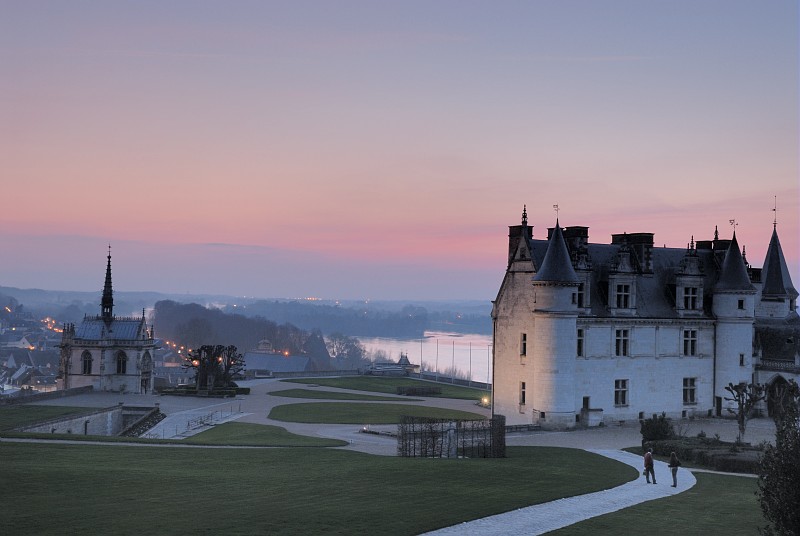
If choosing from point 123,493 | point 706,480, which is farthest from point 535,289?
point 123,493

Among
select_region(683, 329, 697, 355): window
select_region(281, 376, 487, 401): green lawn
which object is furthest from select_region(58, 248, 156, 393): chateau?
select_region(683, 329, 697, 355): window

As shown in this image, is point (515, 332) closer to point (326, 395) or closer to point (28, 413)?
point (326, 395)

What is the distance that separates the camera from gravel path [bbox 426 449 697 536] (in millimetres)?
22594

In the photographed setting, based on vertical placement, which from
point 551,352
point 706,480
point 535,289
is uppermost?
point 535,289

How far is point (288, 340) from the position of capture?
198 meters

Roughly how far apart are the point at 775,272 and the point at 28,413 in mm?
52265

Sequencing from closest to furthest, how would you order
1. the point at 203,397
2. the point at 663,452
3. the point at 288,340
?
1. the point at 663,452
2. the point at 203,397
3. the point at 288,340

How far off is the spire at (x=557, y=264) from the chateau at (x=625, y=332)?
6 cm

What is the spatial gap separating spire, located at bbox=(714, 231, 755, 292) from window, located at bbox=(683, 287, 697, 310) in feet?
5.39

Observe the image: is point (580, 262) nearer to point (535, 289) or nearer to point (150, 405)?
point (535, 289)

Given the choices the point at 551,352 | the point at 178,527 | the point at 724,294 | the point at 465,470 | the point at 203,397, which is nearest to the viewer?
the point at 178,527

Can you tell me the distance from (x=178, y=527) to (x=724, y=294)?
46514 millimetres

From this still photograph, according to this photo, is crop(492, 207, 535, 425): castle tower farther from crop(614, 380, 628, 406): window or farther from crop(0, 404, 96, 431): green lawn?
crop(0, 404, 96, 431): green lawn

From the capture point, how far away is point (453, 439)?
130ft
